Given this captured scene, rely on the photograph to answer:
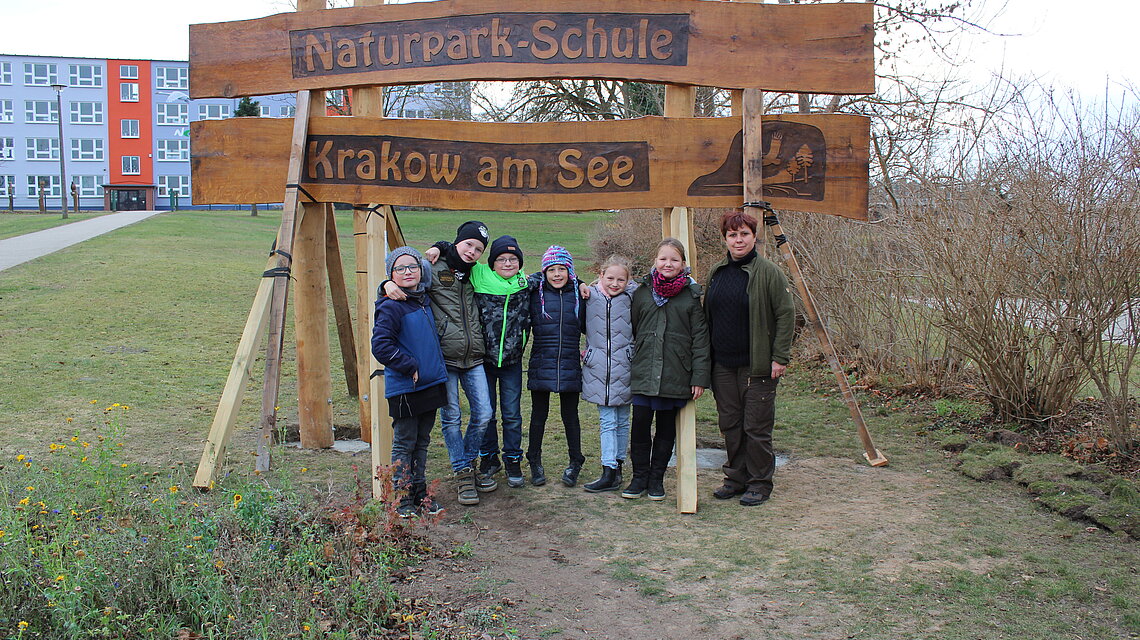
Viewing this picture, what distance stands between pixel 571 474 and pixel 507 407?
616 mm

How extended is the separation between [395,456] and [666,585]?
1.89 metres

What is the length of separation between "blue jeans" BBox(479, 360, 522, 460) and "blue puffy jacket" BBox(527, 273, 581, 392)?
0.43 ft

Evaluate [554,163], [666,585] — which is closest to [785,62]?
[554,163]

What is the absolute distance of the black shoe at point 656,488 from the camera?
18.3 ft

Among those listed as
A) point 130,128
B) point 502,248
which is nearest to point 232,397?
point 502,248

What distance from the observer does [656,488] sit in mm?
5594

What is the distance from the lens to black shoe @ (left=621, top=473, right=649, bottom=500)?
5.59m

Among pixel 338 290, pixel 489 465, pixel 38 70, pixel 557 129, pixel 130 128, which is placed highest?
pixel 38 70

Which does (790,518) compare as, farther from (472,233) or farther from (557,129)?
(557,129)

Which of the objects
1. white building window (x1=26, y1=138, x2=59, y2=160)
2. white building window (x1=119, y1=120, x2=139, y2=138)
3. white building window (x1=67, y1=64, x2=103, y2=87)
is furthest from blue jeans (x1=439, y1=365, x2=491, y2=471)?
white building window (x1=26, y1=138, x2=59, y2=160)

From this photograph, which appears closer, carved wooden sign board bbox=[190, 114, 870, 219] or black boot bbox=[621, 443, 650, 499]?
black boot bbox=[621, 443, 650, 499]

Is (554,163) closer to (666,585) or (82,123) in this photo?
(666,585)

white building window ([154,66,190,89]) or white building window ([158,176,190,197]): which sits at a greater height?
white building window ([154,66,190,89])

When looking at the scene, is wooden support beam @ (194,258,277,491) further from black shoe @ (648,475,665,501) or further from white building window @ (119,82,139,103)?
white building window @ (119,82,139,103)
